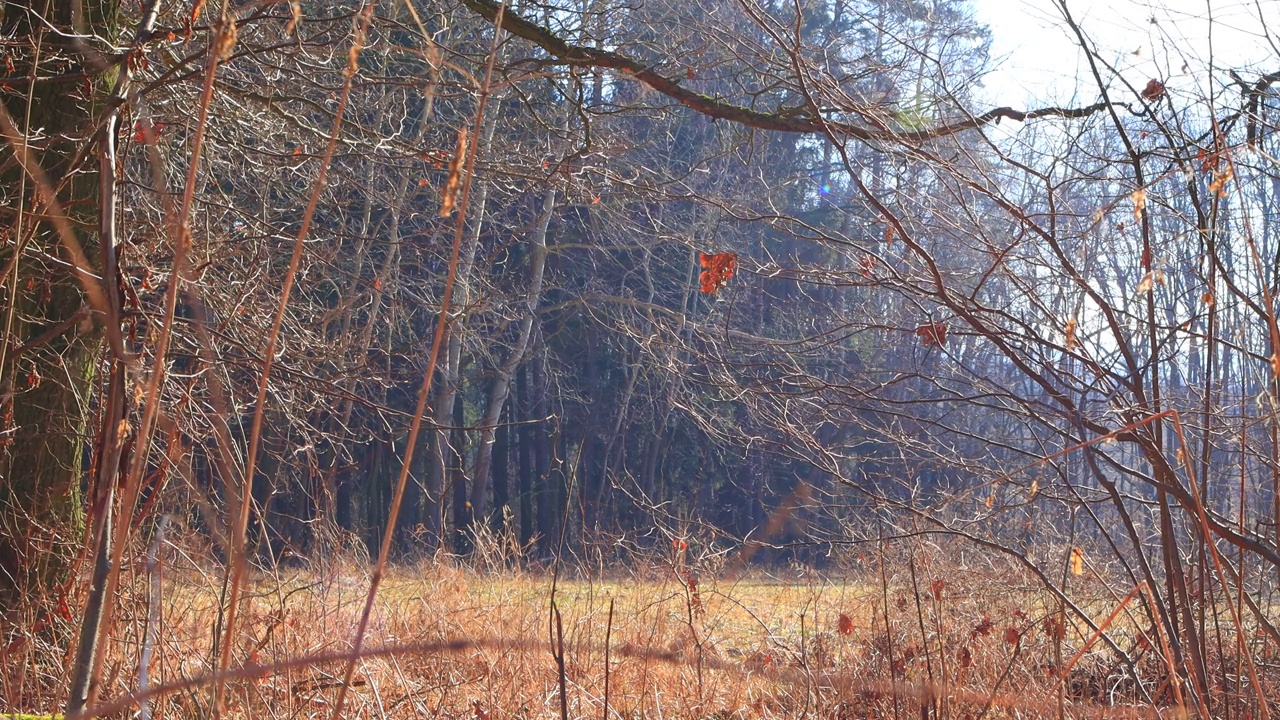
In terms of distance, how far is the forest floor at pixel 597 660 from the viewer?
257 cm

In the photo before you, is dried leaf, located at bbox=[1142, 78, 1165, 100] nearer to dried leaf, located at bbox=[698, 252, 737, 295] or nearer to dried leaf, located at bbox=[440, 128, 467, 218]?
dried leaf, located at bbox=[698, 252, 737, 295]

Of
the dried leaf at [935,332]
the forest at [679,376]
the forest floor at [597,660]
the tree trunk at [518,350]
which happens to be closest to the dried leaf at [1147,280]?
the forest at [679,376]

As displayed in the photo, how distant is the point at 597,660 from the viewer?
15.9 ft

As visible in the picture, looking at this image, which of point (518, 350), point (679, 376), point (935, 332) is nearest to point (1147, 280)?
point (935, 332)

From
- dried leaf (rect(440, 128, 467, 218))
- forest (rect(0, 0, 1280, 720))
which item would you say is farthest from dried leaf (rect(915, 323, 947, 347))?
dried leaf (rect(440, 128, 467, 218))

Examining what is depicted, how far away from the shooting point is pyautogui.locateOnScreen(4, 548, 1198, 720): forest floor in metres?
2.57

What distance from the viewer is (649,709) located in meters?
3.99

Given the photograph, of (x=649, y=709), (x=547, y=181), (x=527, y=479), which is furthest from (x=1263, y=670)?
(x=527, y=479)

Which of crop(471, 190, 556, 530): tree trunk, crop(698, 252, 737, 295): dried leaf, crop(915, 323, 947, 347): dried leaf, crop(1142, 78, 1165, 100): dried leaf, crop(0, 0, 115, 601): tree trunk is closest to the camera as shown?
crop(1142, 78, 1165, 100): dried leaf

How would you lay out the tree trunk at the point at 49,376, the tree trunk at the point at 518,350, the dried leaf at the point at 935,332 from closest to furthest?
1. the dried leaf at the point at 935,332
2. the tree trunk at the point at 49,376
3. the tree trunk at the point at 518,350

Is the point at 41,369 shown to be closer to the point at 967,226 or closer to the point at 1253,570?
the point at 967,226

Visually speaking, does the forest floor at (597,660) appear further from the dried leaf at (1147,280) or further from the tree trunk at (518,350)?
the tree trunk at (518,350)

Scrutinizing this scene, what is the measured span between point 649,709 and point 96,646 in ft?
10.4

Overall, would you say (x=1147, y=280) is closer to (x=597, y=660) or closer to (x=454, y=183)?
(x=454, y=183)
